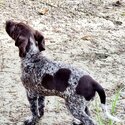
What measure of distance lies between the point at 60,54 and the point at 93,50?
1.56 ft

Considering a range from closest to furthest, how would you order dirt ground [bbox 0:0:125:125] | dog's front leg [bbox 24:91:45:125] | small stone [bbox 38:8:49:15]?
dog's front leg [bbox 24:91:45:125], dirt ground [bbox 0:0:125:125], small stone [bbox 38:8:49:15]

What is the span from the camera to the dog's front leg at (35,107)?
4.75 metres


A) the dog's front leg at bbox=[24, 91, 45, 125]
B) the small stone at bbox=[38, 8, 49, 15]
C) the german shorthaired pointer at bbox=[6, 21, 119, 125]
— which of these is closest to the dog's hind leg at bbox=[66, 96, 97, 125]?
the german shorthaired pointer at bbox=[6, 21, 119, 125]

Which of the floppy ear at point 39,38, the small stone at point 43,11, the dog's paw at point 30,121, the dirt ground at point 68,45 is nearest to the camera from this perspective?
the floppy ear at point 39,38

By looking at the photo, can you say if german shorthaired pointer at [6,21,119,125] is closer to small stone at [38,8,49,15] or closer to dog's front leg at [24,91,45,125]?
dog's front leg at [24,91,45,125]

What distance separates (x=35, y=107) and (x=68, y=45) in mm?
1964

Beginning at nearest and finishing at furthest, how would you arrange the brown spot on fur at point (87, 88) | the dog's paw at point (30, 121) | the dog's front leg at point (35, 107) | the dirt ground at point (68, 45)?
the brown spot on fur at point (87, 88), the dog's front leg at point (35, 107), the dog's paw at point (30, 121), the dirt ground at point (68, 45)

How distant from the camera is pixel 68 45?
6.62 meters

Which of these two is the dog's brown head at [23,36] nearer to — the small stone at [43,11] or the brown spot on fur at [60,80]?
the brown spot on fur at [60,80]

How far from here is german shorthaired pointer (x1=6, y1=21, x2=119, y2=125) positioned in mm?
4305

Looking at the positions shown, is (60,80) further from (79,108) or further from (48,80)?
(79,108)

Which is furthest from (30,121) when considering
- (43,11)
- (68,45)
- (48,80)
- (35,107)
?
(43,11)

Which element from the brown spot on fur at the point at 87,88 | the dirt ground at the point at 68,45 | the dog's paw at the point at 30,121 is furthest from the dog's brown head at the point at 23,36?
the dirt ground at the point at 68,45

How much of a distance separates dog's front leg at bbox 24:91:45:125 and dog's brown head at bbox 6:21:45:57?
43cm
